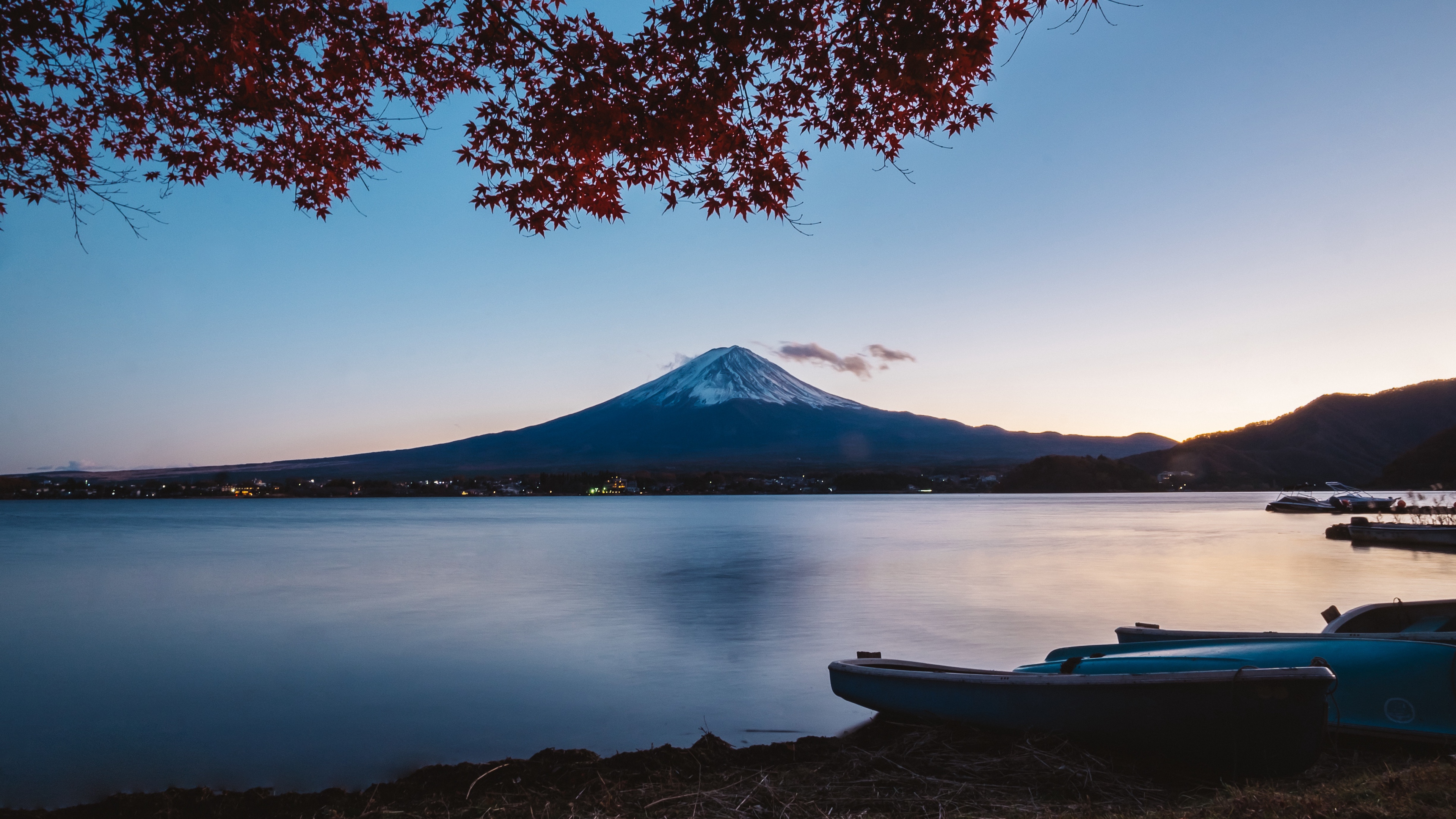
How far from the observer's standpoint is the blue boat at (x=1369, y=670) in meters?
5.25

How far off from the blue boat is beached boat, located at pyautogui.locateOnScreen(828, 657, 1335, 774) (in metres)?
0.09

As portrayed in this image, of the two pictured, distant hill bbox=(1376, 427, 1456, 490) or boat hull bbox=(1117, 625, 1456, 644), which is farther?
distant hill bbox=(1376, 427, 1456, 490)

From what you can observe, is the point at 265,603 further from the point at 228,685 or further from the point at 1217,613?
the point at 1217,613

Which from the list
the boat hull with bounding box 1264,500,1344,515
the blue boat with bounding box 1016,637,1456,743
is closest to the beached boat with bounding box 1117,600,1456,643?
the blue boat with bounding box 1016,637,1456,743

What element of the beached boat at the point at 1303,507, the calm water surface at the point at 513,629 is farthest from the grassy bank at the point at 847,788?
the beached boat at the point at 1303,507

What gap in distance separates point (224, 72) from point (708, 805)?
19.2ft

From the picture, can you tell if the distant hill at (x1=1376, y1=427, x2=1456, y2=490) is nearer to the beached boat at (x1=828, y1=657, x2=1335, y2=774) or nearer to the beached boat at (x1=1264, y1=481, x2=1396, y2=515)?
the beached boat at (x1=1264, y1=481, x2=1396, y2=515)

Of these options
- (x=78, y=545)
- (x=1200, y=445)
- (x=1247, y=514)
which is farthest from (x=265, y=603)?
(x=1200, y=445)

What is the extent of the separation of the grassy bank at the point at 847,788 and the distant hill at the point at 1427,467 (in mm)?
94933

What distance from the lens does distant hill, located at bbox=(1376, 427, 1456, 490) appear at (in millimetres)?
76062

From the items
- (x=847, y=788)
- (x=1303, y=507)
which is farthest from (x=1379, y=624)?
(x=1303, y=507)

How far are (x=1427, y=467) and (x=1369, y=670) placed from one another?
99393 millimetres

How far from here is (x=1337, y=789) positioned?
13.3 feet

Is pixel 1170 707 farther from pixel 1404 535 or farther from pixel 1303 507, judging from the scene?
pixel 1303 507
